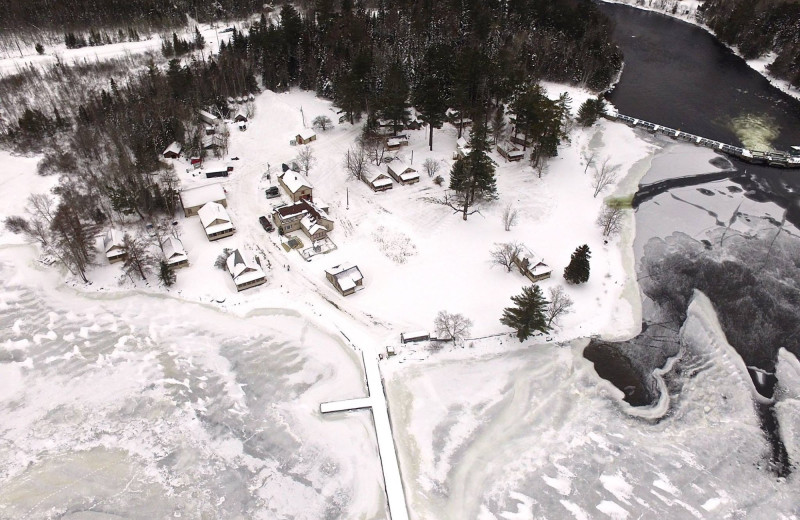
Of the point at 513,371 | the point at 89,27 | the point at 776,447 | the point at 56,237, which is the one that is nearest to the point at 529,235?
the point at 513,371

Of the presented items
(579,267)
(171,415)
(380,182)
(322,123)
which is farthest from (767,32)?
(171,415)

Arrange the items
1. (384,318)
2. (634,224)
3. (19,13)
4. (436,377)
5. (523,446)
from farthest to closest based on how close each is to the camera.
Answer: (19,13) < (634,224) < (384,318) < (436,377) < (523,446)

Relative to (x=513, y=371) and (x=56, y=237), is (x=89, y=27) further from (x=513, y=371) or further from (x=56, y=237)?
(x=513, y=371)

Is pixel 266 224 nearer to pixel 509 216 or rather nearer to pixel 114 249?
pixel 114 249

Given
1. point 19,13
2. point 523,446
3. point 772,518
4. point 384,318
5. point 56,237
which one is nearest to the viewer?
point 772,518

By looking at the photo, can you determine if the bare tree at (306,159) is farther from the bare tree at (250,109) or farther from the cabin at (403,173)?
the bare tree at (250,109)
